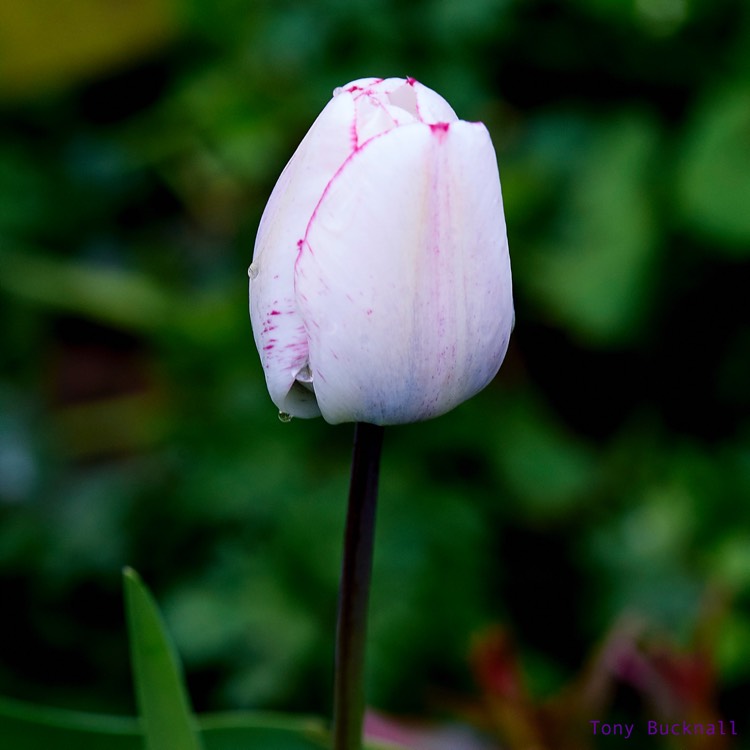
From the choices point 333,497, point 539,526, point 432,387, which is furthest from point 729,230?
A: point 432,387

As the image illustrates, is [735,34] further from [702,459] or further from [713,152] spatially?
[702,459]

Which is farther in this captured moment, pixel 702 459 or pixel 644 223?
pixel 644 223

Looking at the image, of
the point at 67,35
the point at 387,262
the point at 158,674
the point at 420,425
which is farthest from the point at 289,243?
the point at 67,35

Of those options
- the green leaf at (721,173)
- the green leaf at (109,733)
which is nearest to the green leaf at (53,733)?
the green leaf at (109,733)

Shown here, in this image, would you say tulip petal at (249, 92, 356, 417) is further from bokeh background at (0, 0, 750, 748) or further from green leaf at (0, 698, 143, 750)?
bokeh background at (0, 0, 750, 748)

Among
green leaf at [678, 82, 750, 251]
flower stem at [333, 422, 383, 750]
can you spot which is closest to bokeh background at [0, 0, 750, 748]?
green leaf at [678, 82, 750, 251]

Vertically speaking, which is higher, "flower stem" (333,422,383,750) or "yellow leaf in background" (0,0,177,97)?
"yellow leaf in background" (0,0,177,97)

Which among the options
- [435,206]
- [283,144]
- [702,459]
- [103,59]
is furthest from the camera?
[103,59]
